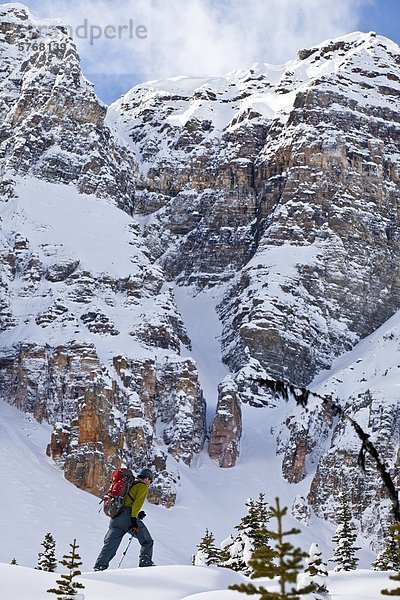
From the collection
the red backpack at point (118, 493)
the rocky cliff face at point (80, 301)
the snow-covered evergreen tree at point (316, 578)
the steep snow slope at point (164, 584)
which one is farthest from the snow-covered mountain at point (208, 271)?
the snow-covered evergreen tree at point (316, 578)

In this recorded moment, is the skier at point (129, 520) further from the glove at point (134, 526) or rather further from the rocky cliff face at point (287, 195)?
the rocky cliff face at point (287, 195)

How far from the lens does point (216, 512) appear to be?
86.1m

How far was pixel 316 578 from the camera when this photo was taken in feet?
42.7

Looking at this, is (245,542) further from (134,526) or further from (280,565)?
(280,565)

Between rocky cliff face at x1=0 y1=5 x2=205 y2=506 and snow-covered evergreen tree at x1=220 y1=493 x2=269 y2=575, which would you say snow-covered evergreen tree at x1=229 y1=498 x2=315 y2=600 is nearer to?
snow-covered evergreen tree at x1=220 y1=493 x2=269 y2=575

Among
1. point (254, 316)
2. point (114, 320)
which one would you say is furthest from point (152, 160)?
point (114, 320)

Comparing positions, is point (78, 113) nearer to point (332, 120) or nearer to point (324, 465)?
point (332, 120)

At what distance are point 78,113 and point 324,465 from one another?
226 feet

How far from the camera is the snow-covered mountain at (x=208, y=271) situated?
9381cm

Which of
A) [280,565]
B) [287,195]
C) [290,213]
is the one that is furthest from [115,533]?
[287,195]

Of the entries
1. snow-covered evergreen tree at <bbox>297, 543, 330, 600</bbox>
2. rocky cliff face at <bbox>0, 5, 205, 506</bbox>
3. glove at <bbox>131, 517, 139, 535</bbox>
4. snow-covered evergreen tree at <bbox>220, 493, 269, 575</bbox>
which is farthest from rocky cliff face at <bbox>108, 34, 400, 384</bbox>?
snow-covered evergreen tree at <bbox>297, 543, 330, 600</bbox>

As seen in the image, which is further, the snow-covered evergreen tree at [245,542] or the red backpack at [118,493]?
the snow-covered evergreen tree at [245,542]

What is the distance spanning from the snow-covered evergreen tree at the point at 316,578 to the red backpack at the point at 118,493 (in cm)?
356

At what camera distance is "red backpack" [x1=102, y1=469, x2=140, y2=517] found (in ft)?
54.0
